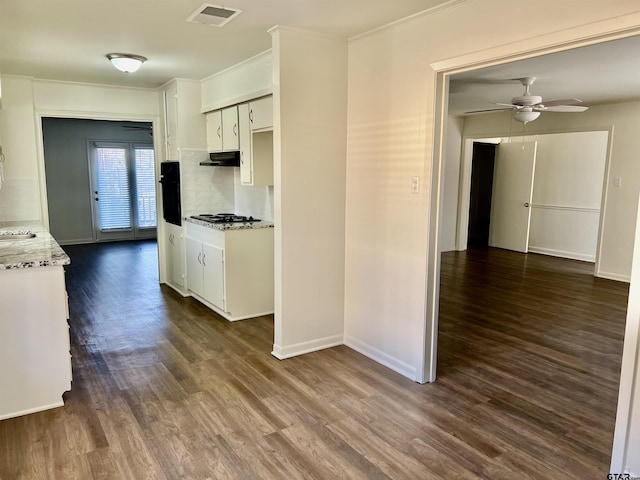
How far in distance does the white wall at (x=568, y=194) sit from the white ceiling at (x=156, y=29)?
228 inches

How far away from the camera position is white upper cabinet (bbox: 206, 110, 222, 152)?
4.82 meters

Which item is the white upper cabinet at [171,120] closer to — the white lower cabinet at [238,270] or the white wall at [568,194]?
the white lower cabinet at [238,270]

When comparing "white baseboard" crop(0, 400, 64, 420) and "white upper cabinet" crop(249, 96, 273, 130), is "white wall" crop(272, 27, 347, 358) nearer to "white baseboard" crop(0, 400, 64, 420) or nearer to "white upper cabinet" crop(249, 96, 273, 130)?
"white upper cabinet" crop(249, 96, 273, 130)

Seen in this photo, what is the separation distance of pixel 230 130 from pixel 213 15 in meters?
1.77

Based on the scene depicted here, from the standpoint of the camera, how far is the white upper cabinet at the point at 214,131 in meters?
4.82

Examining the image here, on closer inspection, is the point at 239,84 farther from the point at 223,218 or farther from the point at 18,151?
the point at 18,151

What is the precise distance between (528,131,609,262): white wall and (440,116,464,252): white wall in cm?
141

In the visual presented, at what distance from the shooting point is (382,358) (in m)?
3.38

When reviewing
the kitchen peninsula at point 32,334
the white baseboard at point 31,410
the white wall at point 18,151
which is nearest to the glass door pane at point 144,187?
the white wall at point 18,151

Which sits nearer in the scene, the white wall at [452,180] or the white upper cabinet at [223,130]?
the white upper cabinet at [223,130]

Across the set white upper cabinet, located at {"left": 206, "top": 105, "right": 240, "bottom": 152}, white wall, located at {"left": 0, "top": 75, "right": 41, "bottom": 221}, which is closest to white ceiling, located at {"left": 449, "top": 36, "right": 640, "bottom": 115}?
white upper cabinet, located at {"left": 206, "top": 105, "right": 240, "bottom": 152}

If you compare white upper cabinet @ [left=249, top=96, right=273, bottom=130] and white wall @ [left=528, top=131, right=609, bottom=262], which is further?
white wall @ [left=528, top=131, right=609, bottom=262]

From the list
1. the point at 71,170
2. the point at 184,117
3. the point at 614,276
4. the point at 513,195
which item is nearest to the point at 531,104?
the point at 614,276

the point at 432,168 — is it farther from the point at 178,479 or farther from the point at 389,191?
the point at 178,479
